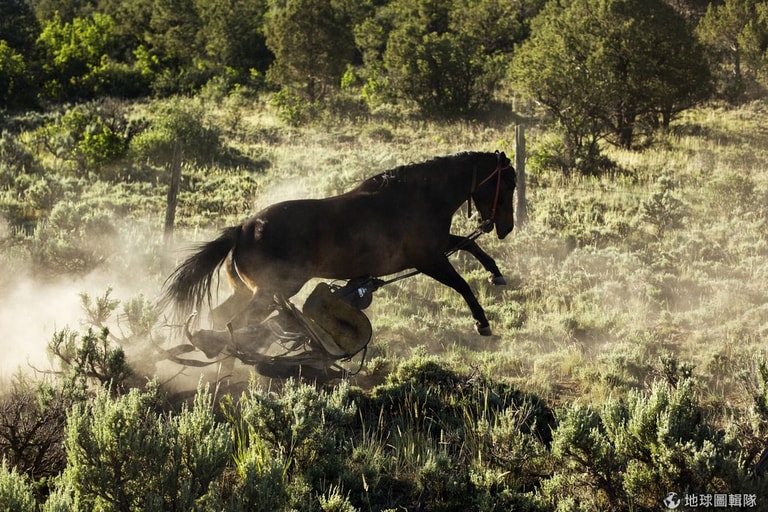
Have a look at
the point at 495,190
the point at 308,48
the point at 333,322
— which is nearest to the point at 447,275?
the point at 495,190

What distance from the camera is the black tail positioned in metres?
6.58

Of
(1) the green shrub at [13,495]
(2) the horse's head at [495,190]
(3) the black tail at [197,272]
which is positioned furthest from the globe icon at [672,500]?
(3) the black tail at [197,272]

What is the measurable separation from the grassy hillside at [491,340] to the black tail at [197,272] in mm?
322

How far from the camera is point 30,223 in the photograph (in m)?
13.5

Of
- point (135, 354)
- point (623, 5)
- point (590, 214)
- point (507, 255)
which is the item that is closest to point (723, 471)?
point (135, 354)

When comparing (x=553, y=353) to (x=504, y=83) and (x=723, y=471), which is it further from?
(x=504, y=83)

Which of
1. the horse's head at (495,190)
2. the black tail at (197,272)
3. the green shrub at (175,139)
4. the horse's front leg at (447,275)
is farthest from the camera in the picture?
the green shrub at (175,139)

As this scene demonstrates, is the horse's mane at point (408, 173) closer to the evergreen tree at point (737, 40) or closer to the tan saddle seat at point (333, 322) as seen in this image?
the tan saddle seat at point (333, 322)

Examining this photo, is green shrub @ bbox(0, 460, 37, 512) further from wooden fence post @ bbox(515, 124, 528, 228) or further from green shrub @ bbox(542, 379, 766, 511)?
wooden fence post @ bbox(515, 124, 528, 228)

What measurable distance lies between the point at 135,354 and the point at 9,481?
11.5ft

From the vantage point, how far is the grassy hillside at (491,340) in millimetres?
4575

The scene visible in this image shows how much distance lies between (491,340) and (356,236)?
2.94m

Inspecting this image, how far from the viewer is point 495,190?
740cm

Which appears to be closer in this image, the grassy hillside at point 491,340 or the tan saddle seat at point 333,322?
the grassy hillside at point 491,340
